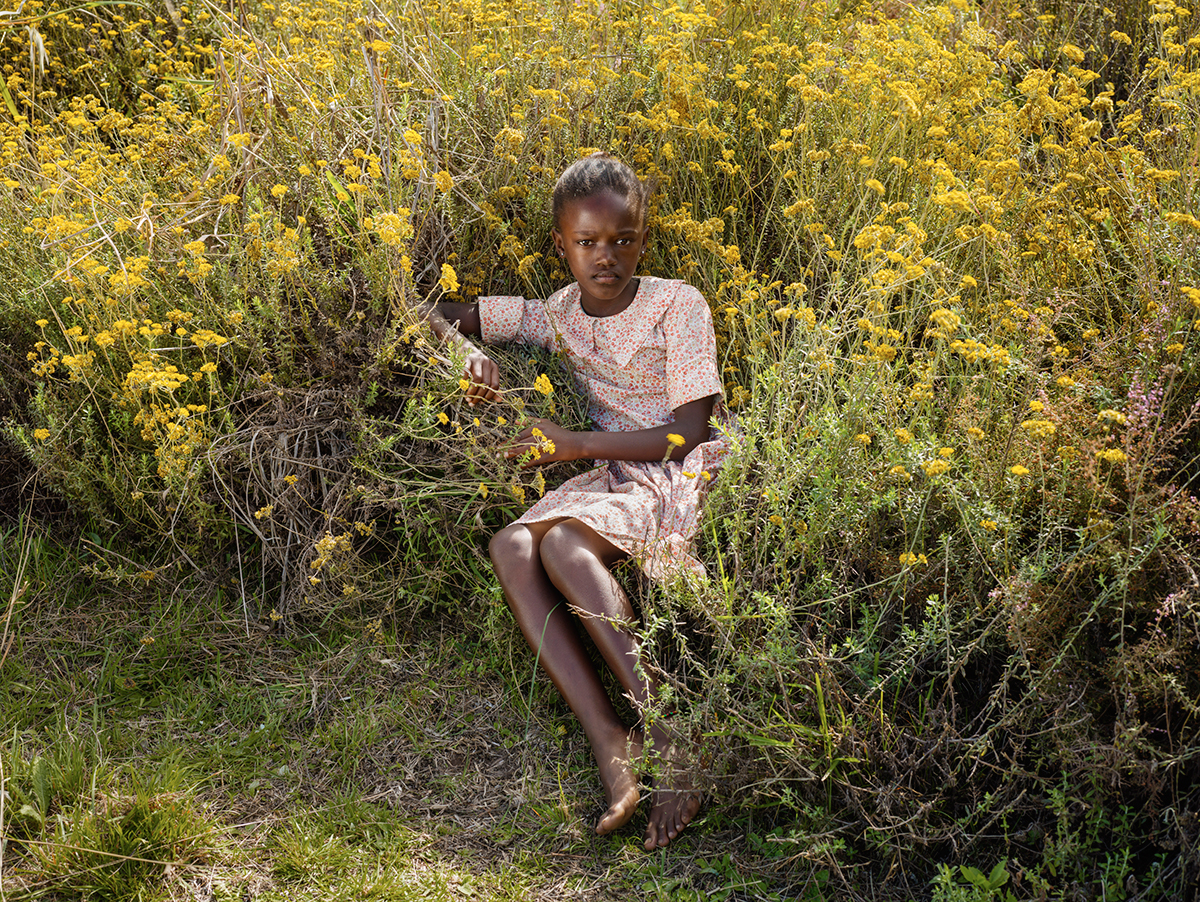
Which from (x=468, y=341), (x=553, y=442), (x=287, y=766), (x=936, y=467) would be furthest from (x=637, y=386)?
(x=287, y=766)

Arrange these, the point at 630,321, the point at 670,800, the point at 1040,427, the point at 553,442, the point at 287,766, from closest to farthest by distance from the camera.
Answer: the point at 1040,427, the point at 670,800, the point at 287,766, the point at 553,442, the point at 630,321

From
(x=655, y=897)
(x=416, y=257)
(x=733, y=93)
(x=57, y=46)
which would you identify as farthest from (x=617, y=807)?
(x=57, y=46)

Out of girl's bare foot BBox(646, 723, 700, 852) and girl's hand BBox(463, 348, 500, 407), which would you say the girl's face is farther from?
girl's bare foot BBox(646, 723, 700, 852)

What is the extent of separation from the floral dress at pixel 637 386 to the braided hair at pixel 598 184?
237 mm

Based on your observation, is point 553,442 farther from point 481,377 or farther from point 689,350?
point 689,350

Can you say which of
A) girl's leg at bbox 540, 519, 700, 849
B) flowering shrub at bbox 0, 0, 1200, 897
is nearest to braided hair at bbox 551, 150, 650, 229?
flowering shrub at bbox 0, 0, 1200, 897

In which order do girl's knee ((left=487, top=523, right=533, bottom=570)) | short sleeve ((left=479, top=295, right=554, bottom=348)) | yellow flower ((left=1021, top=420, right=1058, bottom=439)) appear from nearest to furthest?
yellow flower ((left=1021, top=420, right=1058, bottom=439))
girl's knee ((left=487, top=523, right=533, bottom=570))
short sleeve ((left=479, top=295, right=554, bottom=348))

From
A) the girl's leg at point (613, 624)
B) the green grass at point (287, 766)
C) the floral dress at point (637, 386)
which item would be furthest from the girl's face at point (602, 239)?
the green grass at point (287, 766)

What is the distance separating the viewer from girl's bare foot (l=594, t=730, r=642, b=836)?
1.94 metres

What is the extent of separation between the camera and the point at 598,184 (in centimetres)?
243

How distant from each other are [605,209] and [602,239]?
8cm

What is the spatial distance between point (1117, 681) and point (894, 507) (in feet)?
1.76

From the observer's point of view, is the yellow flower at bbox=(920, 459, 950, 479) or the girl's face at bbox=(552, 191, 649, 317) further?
the girl's face at bbox=(552, 191, 649, 317)

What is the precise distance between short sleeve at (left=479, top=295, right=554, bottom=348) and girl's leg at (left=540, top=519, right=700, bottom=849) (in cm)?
70
